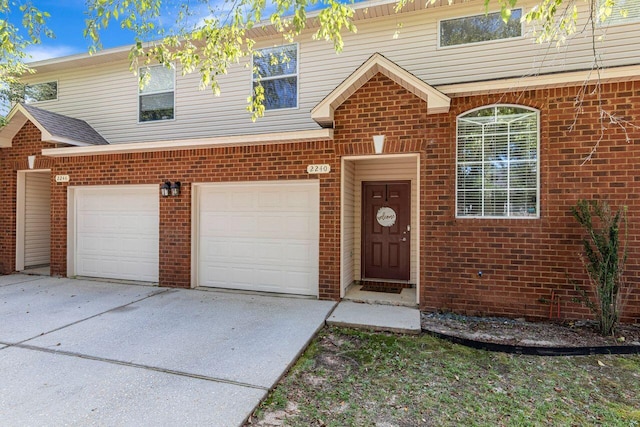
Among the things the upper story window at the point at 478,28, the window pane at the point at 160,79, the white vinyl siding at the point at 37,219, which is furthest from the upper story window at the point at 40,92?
the upper story window at the point at 478,28

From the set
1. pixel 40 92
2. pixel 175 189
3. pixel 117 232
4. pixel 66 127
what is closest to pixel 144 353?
pixel 175 189

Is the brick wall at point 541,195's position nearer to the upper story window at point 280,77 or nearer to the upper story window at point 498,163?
the upper story window at point 498,163

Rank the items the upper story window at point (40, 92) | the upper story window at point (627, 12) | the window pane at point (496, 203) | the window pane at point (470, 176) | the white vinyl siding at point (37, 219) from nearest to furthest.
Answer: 1. the window pane at point (496, 203)
2. the window pane at point (470, 176)
3. the upper story window at point (627, 12)
4. the white vinyl siding at point (37, 219)
5. the upper story window at point (40, 92)

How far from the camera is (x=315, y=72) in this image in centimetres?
729

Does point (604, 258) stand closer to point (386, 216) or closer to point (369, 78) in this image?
point (386, 216)

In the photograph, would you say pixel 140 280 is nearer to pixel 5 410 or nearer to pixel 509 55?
pixel 5 410

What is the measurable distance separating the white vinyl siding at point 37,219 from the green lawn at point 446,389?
348 inches

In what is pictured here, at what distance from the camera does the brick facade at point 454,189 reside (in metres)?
4.86

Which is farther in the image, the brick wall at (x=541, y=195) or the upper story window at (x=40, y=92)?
the upper story window at (x=40, y=92)

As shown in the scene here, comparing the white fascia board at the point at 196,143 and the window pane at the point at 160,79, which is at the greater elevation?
the window pane at the point at 160,79

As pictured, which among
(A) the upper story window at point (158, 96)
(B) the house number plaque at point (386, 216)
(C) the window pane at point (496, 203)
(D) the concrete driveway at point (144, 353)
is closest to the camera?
(D) the concrete driveway at point (144, 353)

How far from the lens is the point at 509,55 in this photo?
20.6ft

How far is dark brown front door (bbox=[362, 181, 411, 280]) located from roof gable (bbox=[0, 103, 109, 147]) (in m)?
6.92

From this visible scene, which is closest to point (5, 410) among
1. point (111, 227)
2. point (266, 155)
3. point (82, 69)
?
point (266, 155)
